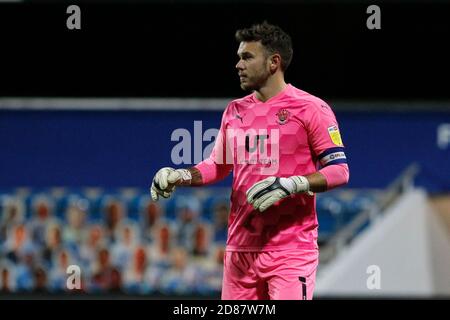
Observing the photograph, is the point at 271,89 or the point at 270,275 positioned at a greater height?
the point at 271,89

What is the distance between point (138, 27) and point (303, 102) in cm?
500

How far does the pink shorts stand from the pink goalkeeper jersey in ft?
0.13

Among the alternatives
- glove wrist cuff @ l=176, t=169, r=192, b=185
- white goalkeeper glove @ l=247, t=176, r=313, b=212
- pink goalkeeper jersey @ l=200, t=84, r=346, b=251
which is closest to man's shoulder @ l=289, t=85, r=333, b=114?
pink goalkeeper jersey @ l=200, t=84, r=346, b=251

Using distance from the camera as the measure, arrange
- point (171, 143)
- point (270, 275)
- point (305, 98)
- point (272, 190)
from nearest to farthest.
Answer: point (272, 190)
point (270, 275)
point (305, 98)
point (171, 143)

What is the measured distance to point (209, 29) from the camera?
8.96m

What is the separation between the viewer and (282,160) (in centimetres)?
419

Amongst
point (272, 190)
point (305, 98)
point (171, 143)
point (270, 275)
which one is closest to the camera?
point (272, 190)

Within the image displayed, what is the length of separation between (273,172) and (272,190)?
24 centimetres

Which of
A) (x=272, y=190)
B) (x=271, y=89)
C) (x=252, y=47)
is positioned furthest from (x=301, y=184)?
(x=252, y=47)

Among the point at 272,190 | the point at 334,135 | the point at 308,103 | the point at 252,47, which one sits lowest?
the point at 272,190

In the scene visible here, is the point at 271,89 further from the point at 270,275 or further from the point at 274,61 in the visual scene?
the point at 270,275

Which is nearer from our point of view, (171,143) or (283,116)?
(283,116)

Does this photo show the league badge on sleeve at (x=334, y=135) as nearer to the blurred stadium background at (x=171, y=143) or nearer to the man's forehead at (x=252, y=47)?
the man's forehead at (x=252, y=47)
